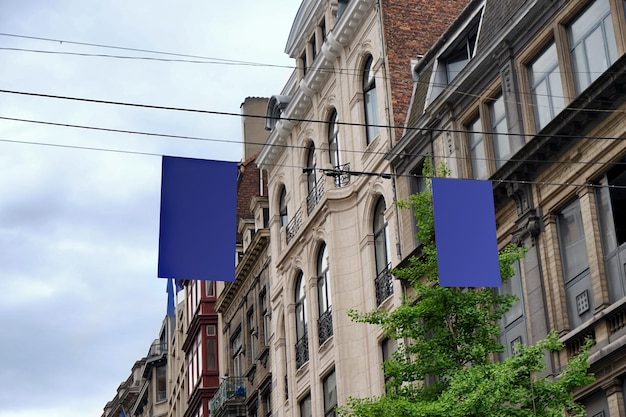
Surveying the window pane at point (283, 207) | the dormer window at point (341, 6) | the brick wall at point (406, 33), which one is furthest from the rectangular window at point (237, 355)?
the brick wall at point (406, 33)

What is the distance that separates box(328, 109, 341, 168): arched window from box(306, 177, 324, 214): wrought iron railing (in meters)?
0.75

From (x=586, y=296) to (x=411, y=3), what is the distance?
1638cm

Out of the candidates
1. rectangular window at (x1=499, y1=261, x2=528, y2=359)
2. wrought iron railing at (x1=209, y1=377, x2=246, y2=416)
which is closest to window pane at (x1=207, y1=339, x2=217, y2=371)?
wrought iron railing at (x1=209, y1=377, x2=246, y2=416)

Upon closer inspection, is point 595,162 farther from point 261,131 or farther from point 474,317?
point 261,131

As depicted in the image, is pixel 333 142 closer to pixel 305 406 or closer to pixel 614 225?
pixel 305 406

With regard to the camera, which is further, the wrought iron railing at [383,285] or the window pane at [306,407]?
the window pane at [306,407]

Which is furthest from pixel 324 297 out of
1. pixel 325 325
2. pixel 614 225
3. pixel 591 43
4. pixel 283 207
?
pixel 614 225

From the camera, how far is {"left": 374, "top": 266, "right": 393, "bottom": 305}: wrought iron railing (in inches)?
1515

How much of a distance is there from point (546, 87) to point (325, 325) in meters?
14.5

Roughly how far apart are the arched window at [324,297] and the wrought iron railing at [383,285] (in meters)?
3.13

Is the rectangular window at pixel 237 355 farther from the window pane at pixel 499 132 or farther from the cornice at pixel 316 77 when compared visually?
the window pane at pixel 499 132

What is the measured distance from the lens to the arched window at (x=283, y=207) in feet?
163

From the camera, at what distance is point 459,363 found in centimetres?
2544

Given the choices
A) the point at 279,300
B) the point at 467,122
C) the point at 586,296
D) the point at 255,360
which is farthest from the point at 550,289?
the point at 255,360
